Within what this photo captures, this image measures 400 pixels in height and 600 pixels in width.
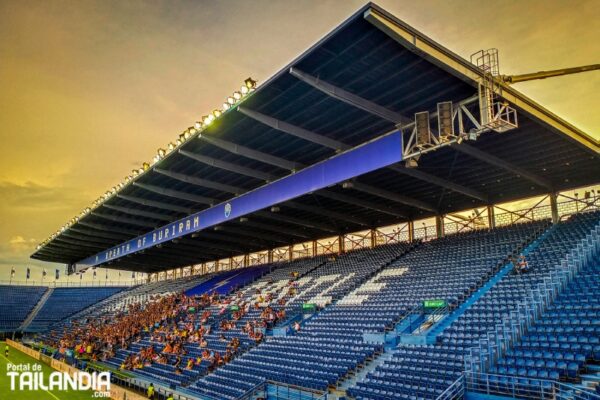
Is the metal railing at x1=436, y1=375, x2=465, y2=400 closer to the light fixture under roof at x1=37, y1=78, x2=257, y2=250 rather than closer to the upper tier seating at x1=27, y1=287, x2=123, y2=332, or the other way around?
the light fixture under roof at x1=37, y1=78, x2=257, y2=250

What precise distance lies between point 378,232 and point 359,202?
827 cm

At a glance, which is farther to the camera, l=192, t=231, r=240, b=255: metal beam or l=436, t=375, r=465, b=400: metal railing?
l=192, t=231, r=240, b=255: metal beam

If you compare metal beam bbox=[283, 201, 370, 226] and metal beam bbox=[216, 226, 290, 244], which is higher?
metal beam bbox=[283, 201, 370, 226]

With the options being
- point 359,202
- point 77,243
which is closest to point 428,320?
point 359,202

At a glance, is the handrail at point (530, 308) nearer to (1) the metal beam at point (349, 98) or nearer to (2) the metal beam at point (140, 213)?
(1) the metal beam at point (349, 98)

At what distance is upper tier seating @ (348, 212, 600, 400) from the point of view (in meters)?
14.8

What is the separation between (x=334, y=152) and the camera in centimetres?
2339

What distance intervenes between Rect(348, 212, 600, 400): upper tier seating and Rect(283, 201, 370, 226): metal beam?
13.4 meters

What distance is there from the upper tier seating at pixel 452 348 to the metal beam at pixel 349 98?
7916 millimetres

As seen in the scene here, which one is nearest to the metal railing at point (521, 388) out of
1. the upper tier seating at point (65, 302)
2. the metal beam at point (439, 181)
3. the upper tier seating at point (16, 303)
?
the metal beam at point (439, 181)

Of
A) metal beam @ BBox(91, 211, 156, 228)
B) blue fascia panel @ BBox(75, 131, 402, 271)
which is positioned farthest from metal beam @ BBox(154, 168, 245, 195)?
metal beam @ BBox(91, 211, 156, 228)

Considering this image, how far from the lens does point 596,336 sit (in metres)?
13.9

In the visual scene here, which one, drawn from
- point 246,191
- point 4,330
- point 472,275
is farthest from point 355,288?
point 4,330

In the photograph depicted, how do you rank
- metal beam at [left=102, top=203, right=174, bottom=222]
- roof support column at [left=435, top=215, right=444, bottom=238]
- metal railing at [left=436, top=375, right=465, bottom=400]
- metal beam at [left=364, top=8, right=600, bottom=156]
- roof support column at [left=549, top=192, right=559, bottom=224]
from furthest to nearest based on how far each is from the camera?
metal beam at [left=102, top=203, right=174, bottom=222]
roof support column at [left=435, top=215, right=444, bottom=238]
roof support column at [left=549, top=192, right=559, bottom=224]
metal beam at [left=364, top=8, right=600, bottom=156]
metal railing at [left=436, top=375, right=465, bottom=400]
